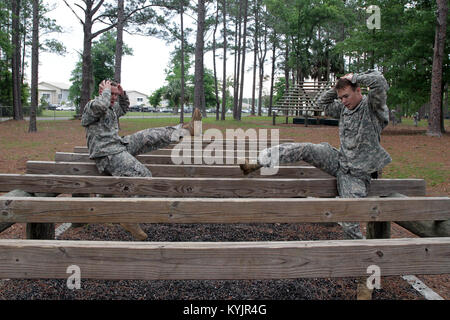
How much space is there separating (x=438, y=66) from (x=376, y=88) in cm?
1403

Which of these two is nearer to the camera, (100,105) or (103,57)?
(100,105)

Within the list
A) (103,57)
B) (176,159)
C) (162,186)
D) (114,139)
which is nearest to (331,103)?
(162,186)

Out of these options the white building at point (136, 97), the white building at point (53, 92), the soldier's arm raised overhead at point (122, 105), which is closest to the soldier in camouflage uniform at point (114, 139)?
the soldier's arm raised overhead at point (122, 105)

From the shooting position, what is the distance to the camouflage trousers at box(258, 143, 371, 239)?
342 cm

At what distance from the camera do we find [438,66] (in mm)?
15102

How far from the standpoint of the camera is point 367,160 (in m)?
3.58

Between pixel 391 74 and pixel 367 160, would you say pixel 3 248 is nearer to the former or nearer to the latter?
pixel 367 160

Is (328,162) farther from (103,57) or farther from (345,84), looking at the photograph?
(103,57)

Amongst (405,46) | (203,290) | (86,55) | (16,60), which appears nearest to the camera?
(203,290)

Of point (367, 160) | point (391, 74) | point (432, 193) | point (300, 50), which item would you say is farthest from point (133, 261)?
point (300, 50)

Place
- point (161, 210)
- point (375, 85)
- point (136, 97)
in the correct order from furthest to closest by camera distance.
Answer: point (136, 97) < point (375, 85) < point (161, 210)

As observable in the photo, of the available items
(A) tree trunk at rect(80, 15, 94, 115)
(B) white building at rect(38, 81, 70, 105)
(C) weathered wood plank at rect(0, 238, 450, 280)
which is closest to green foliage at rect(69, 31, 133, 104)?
(A) tree trunk at rect(80, 15, 94, 115)

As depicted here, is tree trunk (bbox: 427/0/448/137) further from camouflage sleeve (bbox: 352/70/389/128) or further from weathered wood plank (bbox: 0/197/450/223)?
weathered wood plank (bbox: 0/197/450/223)

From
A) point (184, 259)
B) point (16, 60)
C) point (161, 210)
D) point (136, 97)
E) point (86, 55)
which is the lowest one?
point (184, 259)
